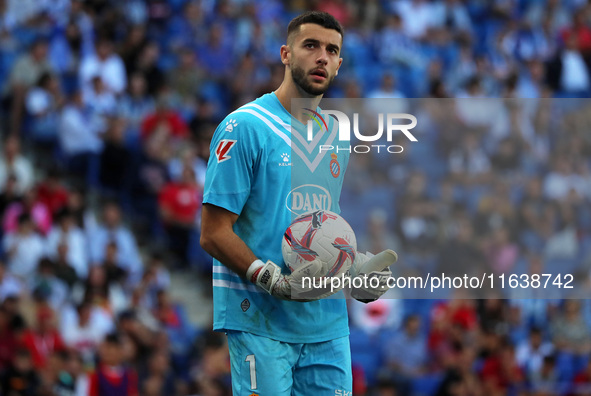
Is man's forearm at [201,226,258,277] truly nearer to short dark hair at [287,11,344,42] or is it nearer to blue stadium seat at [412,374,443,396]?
short dark hair at [287,11,344,42]

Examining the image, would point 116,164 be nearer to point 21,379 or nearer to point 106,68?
point 106,68

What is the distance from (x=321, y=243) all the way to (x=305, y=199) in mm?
324

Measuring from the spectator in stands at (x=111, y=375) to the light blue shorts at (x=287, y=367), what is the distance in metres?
4.45

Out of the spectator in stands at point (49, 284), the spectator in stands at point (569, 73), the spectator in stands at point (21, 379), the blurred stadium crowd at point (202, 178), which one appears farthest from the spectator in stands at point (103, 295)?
the spectator in stands at point (569, 73)

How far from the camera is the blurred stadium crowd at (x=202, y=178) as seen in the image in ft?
16.7

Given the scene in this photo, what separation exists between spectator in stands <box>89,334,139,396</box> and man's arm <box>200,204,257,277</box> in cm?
470

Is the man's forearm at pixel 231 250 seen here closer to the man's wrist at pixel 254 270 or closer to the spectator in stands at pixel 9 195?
the man's wrist at pixel 254 270

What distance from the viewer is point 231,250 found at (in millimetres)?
4164

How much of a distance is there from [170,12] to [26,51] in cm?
275

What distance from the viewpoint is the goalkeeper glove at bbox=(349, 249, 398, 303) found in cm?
418

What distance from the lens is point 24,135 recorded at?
38.6 ft

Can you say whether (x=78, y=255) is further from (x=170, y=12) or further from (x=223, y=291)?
(x=223, y=291)

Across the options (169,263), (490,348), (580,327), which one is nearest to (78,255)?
(169,263)

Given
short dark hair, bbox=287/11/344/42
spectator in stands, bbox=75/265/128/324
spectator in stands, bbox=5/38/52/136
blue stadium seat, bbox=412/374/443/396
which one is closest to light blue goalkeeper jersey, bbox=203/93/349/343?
short dark hair, bbox=287/11/344/42
